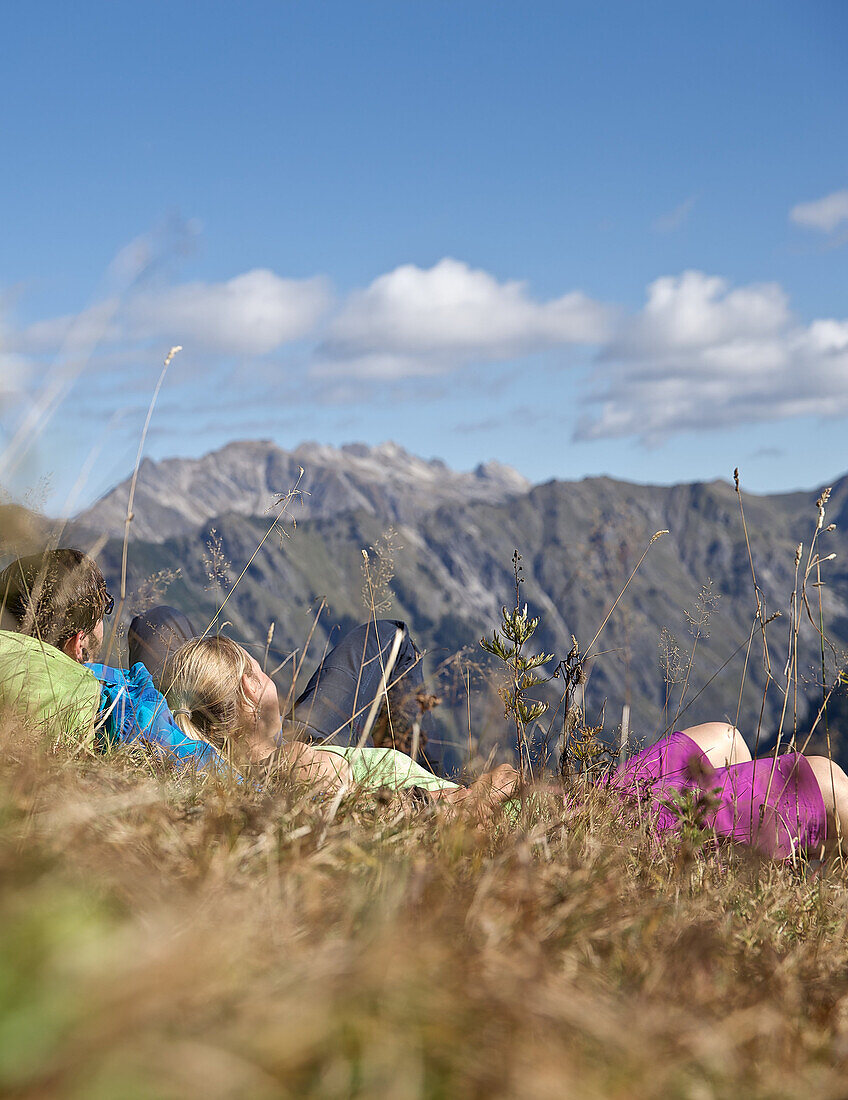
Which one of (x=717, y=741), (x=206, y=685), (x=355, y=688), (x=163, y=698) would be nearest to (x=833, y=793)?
(x=717, y=741)

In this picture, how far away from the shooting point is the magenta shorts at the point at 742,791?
3.39 metres

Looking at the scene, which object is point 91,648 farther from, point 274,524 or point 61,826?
point 61,826

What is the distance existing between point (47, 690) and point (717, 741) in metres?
4.33

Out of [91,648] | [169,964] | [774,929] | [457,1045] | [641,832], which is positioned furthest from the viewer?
[91,648]

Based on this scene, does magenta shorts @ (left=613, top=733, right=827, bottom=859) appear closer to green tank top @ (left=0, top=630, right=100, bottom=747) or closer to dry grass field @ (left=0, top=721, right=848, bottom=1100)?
dry grass field @ (left=0, top=721, right=848, bottom=1100)

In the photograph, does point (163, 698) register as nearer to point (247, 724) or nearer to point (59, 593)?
point (247, 724)

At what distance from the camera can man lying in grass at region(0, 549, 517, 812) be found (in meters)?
2.97

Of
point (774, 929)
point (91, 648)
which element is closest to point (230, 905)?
point (774, 929)

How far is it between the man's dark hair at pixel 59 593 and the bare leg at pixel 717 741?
3821 mm

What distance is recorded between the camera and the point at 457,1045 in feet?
3.59

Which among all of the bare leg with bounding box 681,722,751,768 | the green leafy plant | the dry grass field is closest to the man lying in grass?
the green leafy plant

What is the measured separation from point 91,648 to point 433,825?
2.92 metres

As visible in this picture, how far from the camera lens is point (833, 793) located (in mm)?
4496

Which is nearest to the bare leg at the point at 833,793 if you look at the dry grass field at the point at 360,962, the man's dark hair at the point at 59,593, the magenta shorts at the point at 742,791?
the magenta shorts at the point at 742,791
